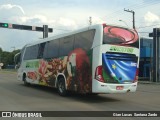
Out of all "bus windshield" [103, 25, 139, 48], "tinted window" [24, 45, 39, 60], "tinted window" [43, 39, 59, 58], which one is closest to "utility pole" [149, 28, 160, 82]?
"tinted window" [24, 45, 39, 60]

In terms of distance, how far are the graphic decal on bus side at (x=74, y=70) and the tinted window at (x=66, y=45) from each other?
0.26 meters

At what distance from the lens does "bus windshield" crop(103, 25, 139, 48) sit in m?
14.2

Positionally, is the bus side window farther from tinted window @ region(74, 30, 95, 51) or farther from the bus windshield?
the bus windshield

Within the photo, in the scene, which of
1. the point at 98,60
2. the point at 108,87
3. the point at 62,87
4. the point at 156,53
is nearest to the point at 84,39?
the point at 98,60

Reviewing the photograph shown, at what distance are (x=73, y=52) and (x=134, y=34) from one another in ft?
9.64

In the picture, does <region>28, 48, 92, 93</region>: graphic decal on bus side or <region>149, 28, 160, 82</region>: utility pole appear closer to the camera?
<region>28, 48, 92, 93</region>: graphic decal on bus side

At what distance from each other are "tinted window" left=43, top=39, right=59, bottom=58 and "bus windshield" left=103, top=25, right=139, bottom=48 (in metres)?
4.26

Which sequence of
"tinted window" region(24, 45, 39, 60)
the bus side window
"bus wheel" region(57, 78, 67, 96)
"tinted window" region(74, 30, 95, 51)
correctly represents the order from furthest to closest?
1. "tinted window" region(24, 45, 39, 60)
2. the bus side window
3. "bus wheel" region(57, 78, 67, 96)
4. "tinted window" region(74, 30, 95, 51)

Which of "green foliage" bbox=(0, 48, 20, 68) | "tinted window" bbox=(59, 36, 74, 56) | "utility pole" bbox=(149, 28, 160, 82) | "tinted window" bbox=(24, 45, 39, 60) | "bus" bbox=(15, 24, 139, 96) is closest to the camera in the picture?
"bus" bbox=(15, 24, 139, 96)

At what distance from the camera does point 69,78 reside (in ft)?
52.5

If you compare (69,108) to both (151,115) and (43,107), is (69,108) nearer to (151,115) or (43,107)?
(43,107)

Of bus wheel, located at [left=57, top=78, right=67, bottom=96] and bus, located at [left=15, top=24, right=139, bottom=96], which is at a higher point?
bus, located at [left=15, top=24, right=139, bottom=96]

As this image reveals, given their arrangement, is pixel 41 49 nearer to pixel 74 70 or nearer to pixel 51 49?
pixel 51 49

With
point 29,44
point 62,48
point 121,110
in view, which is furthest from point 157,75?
point 121,110
